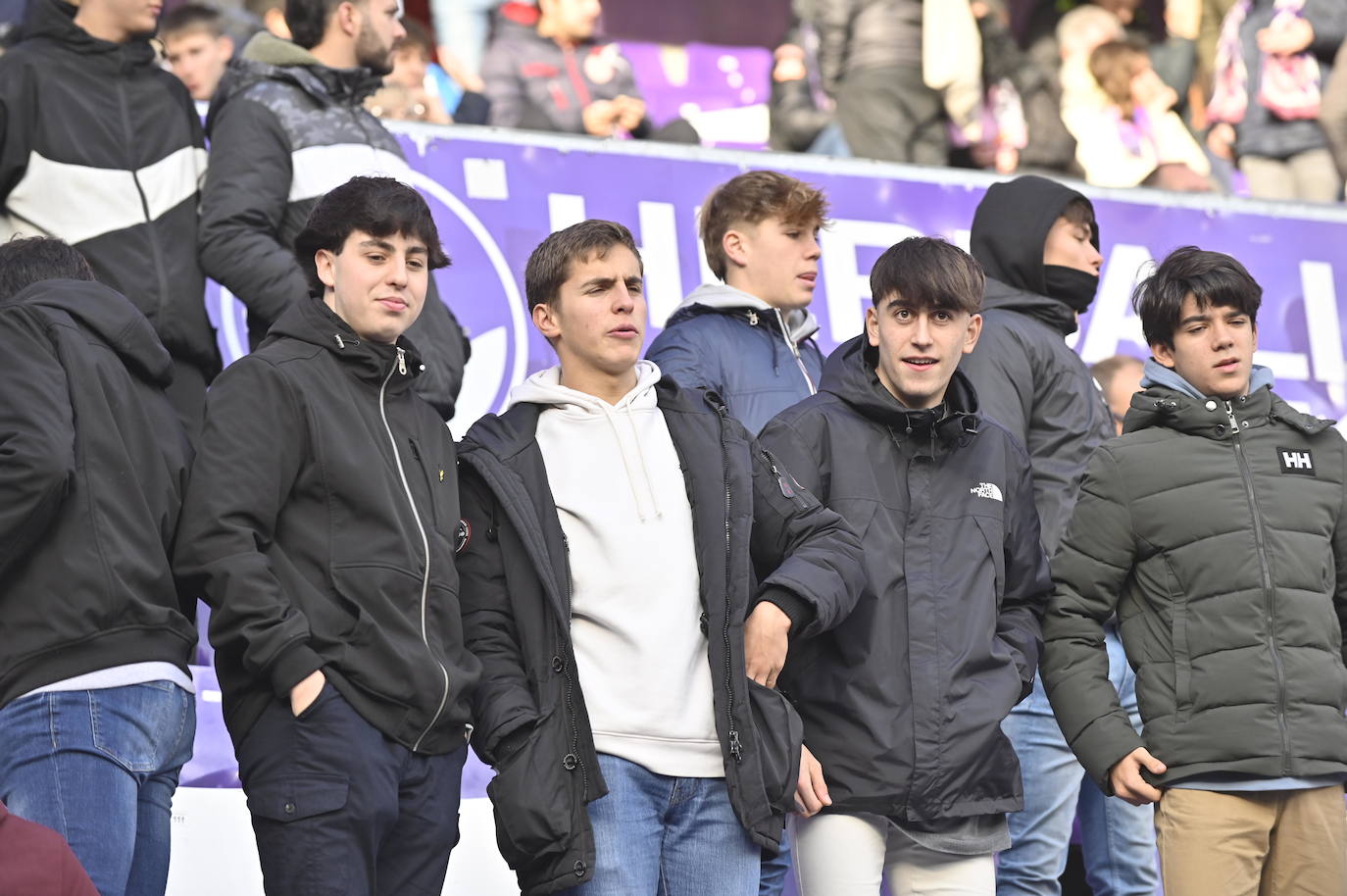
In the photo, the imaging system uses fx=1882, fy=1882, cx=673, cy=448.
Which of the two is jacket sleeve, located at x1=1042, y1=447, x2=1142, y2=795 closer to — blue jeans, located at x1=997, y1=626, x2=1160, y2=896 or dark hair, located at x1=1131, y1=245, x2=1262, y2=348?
dark hair, located at x1=1131, y1=245, x2=1262, y2=348

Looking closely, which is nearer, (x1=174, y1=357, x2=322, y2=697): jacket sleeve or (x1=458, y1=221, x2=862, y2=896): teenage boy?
(x1=174, y1=357, x2=322, y2=697): jacket sleeve

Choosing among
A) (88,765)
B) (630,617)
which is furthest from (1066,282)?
(88,765)

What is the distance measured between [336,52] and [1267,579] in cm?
286

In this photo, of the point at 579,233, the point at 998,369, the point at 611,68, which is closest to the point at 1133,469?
the point at 998,369

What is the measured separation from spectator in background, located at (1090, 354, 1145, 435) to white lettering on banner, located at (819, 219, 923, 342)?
2.72 ft

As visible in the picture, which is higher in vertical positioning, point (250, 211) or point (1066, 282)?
point (250, 211)

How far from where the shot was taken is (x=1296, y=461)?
14.0 ft

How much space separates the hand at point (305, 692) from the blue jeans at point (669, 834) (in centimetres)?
58

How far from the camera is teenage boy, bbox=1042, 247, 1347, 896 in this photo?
4.06 metres

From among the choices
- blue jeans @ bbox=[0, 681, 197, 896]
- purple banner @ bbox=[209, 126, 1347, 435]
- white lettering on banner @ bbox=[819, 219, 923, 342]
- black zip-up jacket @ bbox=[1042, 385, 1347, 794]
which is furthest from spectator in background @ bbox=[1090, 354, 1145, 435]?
blue jeans @ bbox=[0, 681, 197, 896]

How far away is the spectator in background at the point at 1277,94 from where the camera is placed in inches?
352

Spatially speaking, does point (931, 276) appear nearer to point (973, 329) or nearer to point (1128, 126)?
point (973, 329)

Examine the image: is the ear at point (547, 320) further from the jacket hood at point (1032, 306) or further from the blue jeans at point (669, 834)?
the jacket hood at point (1032, 306)

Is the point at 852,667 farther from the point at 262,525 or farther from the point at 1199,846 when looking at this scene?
the point at 262,525
